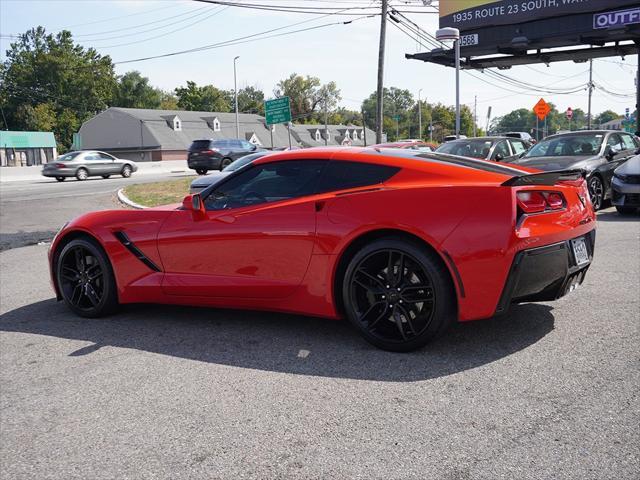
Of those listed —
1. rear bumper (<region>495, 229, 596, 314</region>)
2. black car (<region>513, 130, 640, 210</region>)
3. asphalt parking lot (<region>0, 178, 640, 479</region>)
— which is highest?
black car (<region>513, 130, 640, 210</region>)

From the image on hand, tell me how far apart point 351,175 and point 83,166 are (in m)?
28.9

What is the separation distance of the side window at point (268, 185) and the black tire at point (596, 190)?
8468 mm

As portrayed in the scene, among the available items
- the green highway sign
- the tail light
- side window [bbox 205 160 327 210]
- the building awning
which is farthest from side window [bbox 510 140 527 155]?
the building awning

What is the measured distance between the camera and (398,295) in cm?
399

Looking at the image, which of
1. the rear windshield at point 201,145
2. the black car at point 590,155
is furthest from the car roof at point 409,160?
the rear windshield at point 201,145

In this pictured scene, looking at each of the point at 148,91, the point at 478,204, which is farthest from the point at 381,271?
the point at 148,91

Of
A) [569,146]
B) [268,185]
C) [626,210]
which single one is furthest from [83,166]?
[268,185]

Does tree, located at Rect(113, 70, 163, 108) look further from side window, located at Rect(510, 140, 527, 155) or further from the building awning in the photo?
side window, located at Rect(510, 140, 527, 155)

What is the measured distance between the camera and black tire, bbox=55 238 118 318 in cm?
518

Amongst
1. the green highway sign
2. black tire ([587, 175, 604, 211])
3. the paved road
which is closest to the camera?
black tire ([587, 175, 604, 211])

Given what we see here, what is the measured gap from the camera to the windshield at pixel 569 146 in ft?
39.6

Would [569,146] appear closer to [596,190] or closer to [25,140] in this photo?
[596,190]

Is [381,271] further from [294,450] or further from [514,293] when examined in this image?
[294,450]

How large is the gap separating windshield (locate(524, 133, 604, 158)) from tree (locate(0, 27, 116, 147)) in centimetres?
8934
